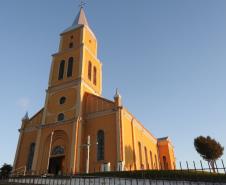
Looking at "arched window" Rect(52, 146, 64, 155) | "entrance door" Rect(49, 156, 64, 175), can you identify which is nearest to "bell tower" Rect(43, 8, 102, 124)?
"arched window" Rect(52, 146, 64, 155)

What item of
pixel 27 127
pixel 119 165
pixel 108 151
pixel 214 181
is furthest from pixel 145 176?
pixel 27 127

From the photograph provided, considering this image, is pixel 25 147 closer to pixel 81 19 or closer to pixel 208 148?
pixel 81 19

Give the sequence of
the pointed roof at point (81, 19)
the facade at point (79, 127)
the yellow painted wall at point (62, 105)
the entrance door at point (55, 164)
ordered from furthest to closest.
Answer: the pointed roof at point (81, 19) → the yellow painted wall at point (62, 105) → the entrance door at point (55, 164) → the facade at point (79, 127)

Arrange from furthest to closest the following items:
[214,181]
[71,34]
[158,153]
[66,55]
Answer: [158,153], [71,34], [66,55], [214,181]

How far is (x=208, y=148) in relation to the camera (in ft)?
109

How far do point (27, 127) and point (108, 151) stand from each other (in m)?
12.9

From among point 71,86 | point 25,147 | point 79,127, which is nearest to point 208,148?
point 79,127

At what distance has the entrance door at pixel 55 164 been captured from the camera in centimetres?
2700

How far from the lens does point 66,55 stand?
34.4 m

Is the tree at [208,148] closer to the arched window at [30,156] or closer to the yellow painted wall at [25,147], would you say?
the arched window at [30,156]

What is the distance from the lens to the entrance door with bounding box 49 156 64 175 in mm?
27000

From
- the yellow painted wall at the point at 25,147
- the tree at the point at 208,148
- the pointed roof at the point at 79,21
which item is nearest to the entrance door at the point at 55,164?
the yellow painted wall at the point at 25,147

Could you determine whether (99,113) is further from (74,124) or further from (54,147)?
(54,147)

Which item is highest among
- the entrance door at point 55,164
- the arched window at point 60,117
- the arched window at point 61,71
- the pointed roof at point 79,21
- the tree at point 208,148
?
the pointed roof at point 79,21
